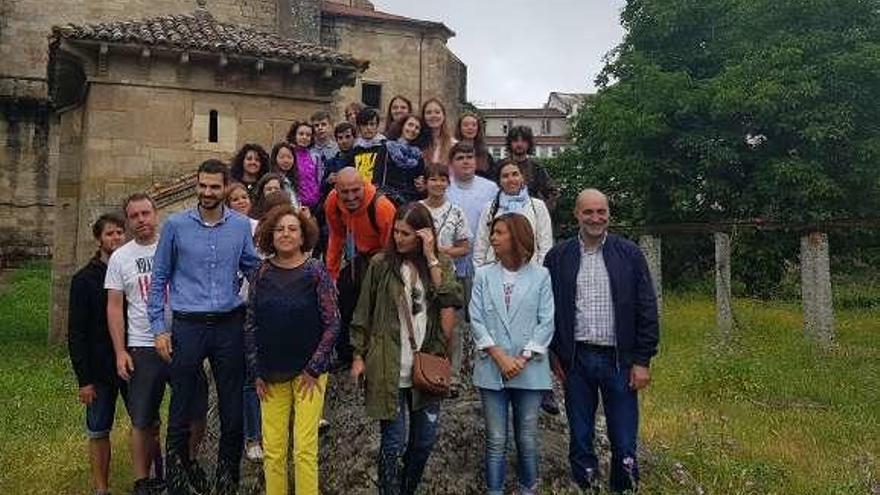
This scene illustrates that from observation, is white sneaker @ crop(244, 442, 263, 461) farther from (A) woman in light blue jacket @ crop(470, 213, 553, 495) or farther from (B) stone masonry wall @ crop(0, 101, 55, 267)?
(B) stone masonry wall @ crop(0, 101, 55, 267)

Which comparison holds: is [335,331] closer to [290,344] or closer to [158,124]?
[290,344]

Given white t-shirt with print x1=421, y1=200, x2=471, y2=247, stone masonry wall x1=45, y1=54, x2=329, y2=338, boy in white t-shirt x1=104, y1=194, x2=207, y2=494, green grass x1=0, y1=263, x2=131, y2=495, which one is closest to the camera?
boy in white t-shirt x1=104, y1=194, x2=207, y2=494

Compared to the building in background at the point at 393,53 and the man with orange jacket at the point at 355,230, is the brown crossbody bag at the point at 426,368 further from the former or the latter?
the building in background at the point at 393,53

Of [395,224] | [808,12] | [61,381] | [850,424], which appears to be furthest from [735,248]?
[395,224]

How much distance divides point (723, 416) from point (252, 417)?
5036 millimetres

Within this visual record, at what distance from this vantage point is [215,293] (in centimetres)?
483

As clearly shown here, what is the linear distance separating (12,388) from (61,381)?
0.64 metres

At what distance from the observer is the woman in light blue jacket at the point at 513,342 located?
475cm

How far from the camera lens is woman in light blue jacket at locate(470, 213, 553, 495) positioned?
4.75 metres

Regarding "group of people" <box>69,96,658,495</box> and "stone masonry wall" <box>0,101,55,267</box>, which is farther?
"stone masonry wall" <box>0,101,55,267</box>

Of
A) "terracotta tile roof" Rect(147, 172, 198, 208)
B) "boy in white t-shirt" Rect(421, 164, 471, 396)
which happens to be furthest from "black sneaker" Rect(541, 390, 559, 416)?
"terracotta tile roof" Rect(147, 172, 198, 208)

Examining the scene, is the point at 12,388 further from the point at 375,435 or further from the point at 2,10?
the point at 2,10

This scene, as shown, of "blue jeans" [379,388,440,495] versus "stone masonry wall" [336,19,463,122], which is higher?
"stone masonry wall" [336,19,463,122]

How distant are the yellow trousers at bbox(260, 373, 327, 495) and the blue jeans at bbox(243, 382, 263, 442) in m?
0.50
